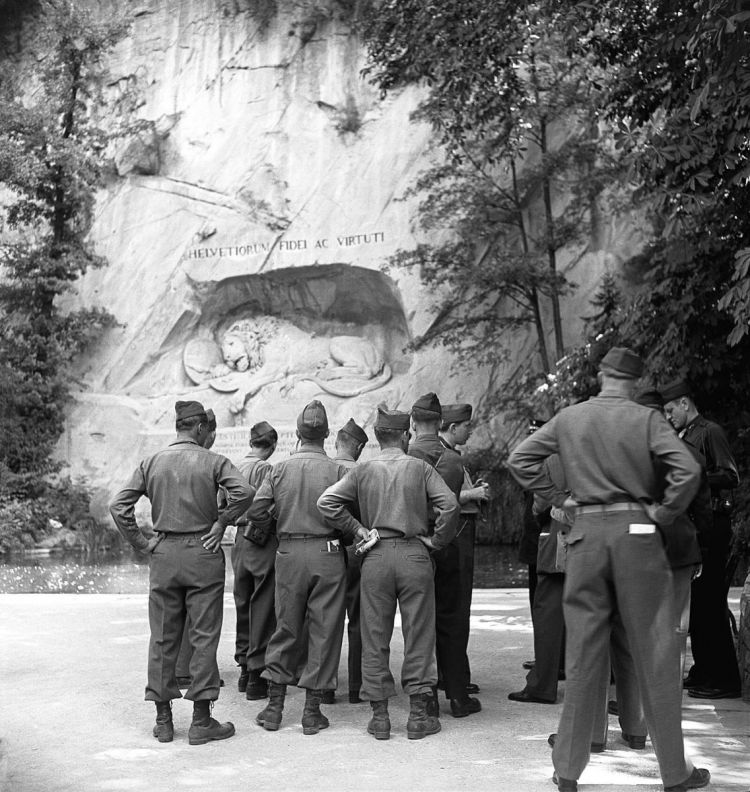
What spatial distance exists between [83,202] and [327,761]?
66.2 feet

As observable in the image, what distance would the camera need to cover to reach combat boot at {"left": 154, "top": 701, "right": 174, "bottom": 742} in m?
5.49

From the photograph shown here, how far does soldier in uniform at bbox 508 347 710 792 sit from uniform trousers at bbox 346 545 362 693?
2.22 m

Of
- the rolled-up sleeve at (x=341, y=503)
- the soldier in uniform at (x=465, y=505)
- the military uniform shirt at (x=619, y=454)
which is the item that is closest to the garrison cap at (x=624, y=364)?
the military uniform shirt at (x=619, y=454)

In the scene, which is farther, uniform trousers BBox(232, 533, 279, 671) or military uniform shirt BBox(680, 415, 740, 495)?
uniform trousers BBox(232, 533, 279, 671)

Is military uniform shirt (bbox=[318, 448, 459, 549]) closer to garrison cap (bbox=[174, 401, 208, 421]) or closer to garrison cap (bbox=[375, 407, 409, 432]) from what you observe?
garrison cap (bbox=[375, 407, 409, 432])

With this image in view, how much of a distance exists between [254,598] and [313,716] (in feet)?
3.78

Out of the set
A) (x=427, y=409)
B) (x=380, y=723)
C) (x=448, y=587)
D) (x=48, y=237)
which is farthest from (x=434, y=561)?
(x=48, y=237)

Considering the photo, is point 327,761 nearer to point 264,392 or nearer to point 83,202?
point 264,392

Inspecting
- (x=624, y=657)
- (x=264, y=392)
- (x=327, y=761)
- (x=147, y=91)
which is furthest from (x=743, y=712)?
(x=147, y=91)

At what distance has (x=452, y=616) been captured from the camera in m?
6.03

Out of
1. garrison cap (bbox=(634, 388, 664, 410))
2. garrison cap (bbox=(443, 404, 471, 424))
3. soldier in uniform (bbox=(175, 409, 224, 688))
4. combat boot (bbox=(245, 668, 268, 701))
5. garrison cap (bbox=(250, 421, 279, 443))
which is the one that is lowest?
combat boot (bbox=(245, 668, 268, 701))

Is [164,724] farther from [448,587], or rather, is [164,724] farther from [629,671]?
[629,671]

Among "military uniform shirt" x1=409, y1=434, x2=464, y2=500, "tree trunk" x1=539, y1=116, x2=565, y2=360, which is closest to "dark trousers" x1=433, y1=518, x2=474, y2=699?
"military uniform shirt" x1=409, y1=434, x2=464, y2=500

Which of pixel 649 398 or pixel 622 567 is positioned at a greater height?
pixel 649 398
